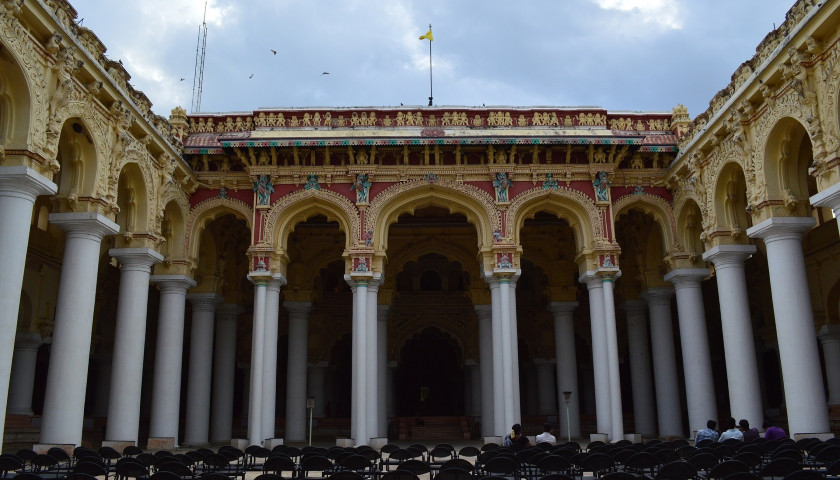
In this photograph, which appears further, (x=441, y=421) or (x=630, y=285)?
(x=441, y=421)

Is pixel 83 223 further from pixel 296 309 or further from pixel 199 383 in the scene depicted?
pixel 296 309

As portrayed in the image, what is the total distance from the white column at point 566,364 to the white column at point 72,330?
42.1ft

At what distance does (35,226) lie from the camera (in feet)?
63.8

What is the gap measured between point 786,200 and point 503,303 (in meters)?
7.00

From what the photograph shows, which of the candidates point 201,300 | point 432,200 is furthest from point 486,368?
point 201,300

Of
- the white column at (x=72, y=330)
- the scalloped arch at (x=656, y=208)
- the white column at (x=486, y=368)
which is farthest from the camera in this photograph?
the white column at (x=486, y=368)

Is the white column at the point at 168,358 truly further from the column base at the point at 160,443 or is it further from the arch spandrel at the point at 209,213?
the arch spandrel at the point at 209,213

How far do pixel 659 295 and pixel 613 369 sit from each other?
4045 millimetres

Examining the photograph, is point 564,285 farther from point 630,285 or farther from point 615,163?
point 615,163

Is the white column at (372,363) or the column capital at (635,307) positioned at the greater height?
the column capital at (635,307)

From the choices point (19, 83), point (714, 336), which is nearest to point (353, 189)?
point (19, 83)

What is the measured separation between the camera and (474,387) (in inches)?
993

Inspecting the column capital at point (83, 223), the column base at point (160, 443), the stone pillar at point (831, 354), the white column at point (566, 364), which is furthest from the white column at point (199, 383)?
the stone pillar at point (831, 354)

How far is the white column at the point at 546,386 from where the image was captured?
80.4 ft
